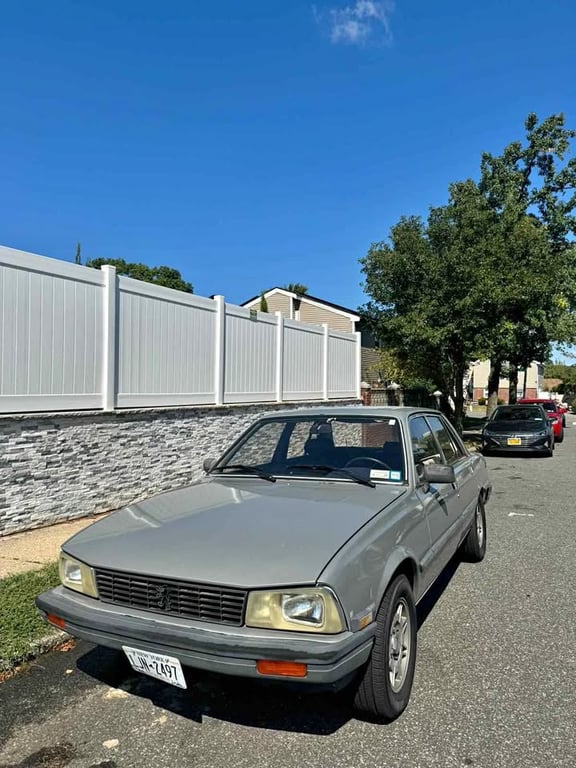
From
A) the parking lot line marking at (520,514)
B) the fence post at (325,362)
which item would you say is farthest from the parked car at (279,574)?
the fence post at (325,362)

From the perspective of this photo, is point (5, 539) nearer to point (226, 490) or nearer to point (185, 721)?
point (226, 490)

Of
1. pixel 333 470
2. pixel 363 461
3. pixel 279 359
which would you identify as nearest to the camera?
pixel 333 470

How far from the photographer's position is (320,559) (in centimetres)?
265

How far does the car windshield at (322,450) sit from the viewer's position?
3.98 meters

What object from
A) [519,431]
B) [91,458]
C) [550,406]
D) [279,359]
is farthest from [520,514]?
[550,406]

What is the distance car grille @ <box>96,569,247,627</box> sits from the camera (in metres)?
2.60

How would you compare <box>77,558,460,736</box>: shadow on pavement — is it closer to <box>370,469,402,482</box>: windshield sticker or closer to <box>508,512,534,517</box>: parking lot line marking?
<box>370,469,402,482</box>: windshield sticker

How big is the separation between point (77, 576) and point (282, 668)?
1306 millimetres

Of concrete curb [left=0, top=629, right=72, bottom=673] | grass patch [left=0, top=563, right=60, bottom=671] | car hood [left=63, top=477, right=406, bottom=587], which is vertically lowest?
concrete curb [left=0, top=629, right=72, bottom=673]

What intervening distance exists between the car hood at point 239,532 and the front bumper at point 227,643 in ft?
0.70

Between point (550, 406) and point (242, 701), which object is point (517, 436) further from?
point (242, 701)

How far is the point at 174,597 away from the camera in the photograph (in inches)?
107

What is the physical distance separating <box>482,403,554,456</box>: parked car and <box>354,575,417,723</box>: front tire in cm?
1384

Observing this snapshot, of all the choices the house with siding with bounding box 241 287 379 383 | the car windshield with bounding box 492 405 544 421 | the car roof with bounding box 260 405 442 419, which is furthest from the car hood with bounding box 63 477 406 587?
the house with siding with bounding box 241 287 379 383
